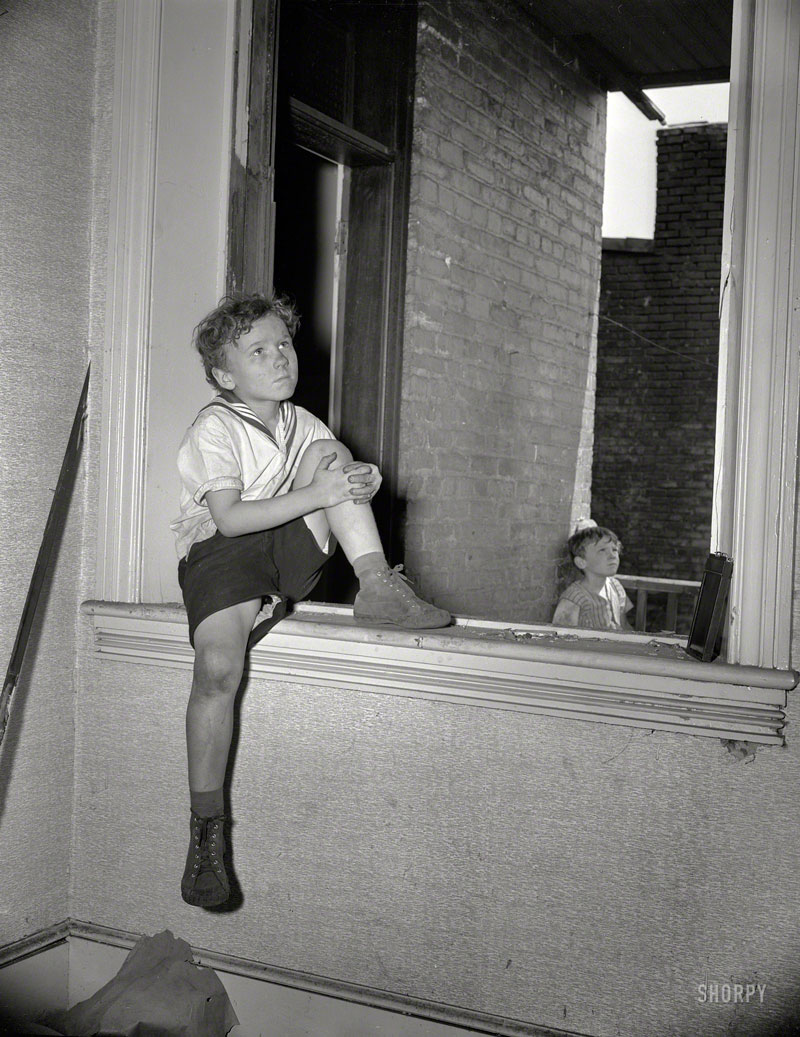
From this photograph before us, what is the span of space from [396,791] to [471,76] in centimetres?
334

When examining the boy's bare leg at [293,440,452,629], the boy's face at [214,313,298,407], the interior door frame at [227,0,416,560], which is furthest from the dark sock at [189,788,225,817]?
the interior door frame at [227,0,416,560]

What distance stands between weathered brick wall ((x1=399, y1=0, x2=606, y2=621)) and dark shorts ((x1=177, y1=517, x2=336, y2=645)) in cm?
188

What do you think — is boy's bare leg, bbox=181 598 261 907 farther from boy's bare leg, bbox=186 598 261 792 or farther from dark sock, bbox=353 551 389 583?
dark sock, bbox=353 551 389 583

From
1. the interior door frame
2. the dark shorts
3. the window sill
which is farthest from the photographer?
the interior door frame

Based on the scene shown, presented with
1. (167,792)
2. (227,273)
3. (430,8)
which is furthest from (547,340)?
(167,792)

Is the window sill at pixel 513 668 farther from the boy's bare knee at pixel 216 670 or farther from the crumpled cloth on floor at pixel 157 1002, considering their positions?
the crumpled cloth on floor at pixel 157 1002

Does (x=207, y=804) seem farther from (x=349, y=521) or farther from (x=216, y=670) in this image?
(x=349, y=521)

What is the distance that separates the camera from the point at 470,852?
179 centimetres

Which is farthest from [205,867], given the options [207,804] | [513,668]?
[513,668]

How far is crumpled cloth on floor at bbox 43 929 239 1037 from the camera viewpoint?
187 centimetres

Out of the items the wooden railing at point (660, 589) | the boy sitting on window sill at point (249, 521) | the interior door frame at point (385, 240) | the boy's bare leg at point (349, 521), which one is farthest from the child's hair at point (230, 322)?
the wooden railing at point (660, 589)

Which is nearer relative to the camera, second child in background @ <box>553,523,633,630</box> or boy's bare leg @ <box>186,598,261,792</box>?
boy's bare leg @ <box>186,598,261,792</box>

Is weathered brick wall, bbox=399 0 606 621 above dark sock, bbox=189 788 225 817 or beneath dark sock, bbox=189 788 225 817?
above

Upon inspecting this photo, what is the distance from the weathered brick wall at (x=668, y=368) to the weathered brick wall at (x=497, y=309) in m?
2.79
